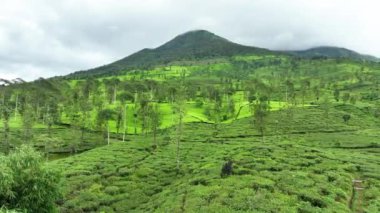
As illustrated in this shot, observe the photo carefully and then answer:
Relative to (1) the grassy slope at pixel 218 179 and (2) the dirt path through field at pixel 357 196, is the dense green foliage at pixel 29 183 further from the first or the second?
(2) the dirt path through field at pixel 357 196

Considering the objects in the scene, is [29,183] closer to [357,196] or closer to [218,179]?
[218,179]

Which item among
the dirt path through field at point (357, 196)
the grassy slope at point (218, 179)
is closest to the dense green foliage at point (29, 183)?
the grassy slope at point (218, 179)

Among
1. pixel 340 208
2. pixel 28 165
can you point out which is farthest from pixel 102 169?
pixel 340 208

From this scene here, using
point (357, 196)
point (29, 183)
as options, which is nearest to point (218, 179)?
point (357, 196)

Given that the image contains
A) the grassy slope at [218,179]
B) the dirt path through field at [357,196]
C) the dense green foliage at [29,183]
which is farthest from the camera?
the dirt path through field at [357,196]

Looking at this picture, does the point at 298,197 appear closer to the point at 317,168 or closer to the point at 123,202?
the point at 317,168

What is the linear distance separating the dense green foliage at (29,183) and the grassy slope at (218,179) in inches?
423

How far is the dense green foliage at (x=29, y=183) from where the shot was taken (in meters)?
45.8

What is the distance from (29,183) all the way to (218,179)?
24.4 m

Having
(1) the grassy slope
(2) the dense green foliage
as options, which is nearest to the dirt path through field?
(1) the grassy slope

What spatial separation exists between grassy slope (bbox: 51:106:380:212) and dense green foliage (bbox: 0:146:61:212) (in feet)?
35.2

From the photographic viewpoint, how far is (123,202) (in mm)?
60875

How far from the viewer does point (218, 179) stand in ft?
197

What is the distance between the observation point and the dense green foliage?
45781 mm
